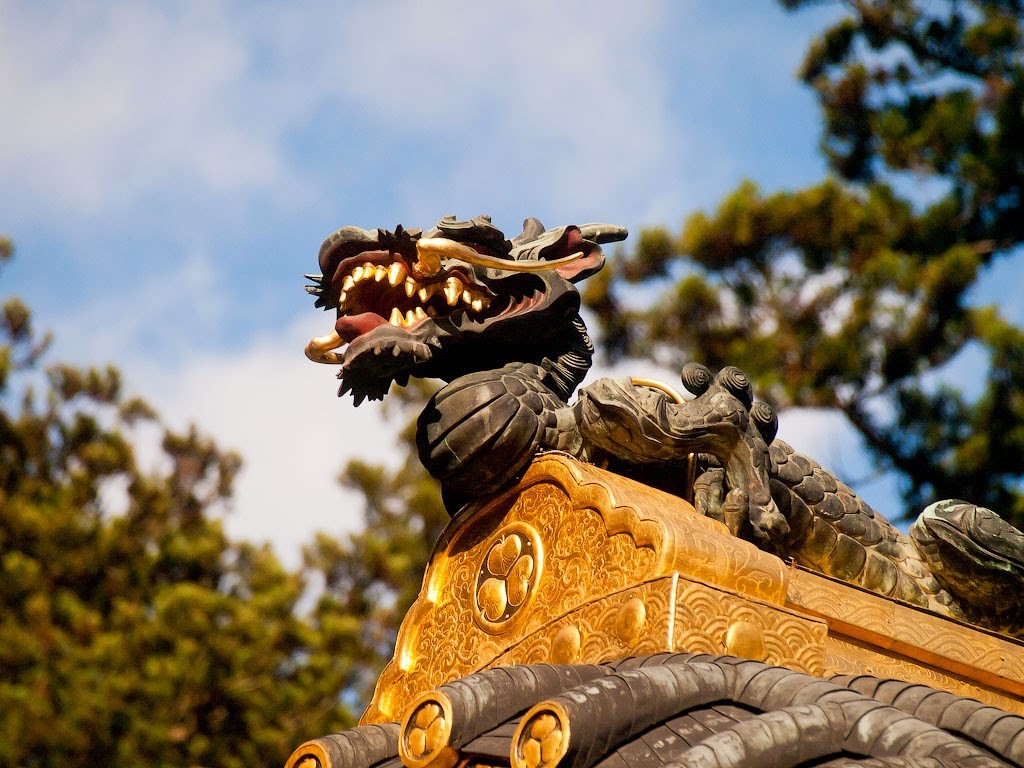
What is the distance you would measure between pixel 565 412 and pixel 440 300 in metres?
0.45

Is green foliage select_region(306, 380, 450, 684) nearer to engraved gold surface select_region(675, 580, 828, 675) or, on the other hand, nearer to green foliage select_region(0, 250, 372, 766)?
green foliage select_region(0, 250, 372, 766)

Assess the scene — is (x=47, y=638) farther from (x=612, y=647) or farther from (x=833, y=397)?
(x=612, y=647)

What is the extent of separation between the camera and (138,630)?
1155 cm

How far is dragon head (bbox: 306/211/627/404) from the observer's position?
131 inches

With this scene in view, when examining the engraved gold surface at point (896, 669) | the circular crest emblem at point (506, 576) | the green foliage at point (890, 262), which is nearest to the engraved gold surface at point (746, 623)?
the engraved gold surface at point (896, 669)

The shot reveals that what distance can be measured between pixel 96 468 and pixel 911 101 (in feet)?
30.0

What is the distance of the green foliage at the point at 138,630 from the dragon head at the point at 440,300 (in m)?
8.23

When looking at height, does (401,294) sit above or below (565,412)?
above

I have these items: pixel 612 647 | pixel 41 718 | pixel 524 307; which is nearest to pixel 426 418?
pixel 524 307

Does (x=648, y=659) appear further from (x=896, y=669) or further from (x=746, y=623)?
(x=896, y=669)

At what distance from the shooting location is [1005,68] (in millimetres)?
11789

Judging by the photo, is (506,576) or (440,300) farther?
(440,300)

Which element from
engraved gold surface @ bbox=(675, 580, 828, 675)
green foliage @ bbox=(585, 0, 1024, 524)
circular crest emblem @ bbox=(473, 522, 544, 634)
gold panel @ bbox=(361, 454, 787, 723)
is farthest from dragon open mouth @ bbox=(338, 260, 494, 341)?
green foliage @ bbox=(585, 0, 1024, 524)

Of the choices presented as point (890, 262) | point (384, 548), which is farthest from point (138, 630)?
point (890, 262)
